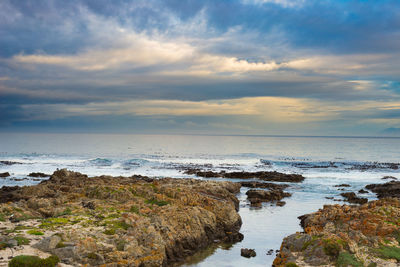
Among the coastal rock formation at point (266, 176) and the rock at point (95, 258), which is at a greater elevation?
the rock at point (95, 258)

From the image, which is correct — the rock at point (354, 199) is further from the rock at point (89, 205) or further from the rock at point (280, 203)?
the rock at point (89, 205)

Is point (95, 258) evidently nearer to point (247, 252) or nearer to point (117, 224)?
point (117, 224)

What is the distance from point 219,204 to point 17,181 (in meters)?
39.2

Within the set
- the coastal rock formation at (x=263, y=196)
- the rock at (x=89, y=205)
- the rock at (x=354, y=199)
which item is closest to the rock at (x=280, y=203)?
the coastal rock formation at (x=263, y=196)

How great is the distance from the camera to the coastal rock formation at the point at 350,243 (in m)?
15.9

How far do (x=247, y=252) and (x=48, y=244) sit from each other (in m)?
11.8

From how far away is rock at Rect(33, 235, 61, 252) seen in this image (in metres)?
14.7

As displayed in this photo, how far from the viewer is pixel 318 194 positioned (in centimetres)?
4362

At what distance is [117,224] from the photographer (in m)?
19.2

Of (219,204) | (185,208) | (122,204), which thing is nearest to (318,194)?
(219,204)

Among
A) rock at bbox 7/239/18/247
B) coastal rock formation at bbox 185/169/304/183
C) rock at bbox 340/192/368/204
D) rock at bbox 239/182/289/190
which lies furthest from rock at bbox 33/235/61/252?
coastal rock formation at bbox 185/169/304/183

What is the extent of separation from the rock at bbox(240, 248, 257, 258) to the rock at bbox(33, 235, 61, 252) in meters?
11.1

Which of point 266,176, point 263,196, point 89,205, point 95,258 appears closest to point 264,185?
point 266,176

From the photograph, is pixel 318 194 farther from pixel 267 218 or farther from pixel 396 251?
pixel 396 251
